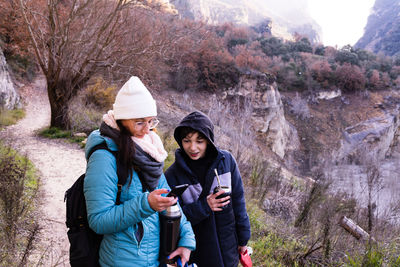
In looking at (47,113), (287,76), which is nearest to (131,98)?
(47,113)

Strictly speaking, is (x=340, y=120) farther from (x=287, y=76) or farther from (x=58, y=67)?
(x=58, y=67)

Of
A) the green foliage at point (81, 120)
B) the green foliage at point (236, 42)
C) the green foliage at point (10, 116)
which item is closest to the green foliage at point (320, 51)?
the green foliage at point (236, 42)

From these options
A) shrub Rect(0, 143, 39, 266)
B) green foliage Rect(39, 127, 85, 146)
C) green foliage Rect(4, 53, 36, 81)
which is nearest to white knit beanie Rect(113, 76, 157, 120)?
shrub Rect(0, 143, 39, 266)

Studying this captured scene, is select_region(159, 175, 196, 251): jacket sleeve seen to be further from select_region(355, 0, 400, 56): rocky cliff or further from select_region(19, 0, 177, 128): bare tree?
select_region(355, 0, 400, 56): rocky cliff

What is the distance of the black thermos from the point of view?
4.83 ft

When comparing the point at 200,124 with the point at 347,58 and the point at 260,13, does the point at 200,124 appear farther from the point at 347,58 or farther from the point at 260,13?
the point at 260,13

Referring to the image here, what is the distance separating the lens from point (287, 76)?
2695 centimetres

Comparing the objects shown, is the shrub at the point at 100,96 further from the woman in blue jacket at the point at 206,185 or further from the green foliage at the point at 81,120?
the woman in blue jacket at the point at 206,185

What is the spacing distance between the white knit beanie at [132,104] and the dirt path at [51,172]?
149 centimetres

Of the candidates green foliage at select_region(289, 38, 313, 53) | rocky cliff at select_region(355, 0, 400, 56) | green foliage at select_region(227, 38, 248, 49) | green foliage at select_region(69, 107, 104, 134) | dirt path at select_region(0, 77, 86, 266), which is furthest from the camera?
rocky cliff at select_region(355, 0, 400, 56)

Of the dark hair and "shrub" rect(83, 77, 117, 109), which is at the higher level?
"shrub" rect(83, 77, 117, 109)

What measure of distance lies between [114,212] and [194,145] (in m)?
0.81

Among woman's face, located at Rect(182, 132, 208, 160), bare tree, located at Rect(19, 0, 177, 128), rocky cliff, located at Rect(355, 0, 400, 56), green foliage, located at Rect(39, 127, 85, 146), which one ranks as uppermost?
rocky cliff, located at Rect(355, 0, 400, 56)

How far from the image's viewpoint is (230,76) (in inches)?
914
